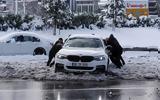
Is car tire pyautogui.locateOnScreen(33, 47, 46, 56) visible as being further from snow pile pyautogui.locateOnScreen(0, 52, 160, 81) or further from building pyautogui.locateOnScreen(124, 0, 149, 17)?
building pyautogui.locateOnScreen(124, 0, 149, 17)

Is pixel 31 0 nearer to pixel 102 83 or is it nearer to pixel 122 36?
pixel 122 36

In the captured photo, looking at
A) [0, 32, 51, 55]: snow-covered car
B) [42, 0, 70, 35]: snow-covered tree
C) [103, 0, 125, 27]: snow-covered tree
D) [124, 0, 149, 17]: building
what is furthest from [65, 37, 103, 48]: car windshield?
[124, 0, 149, 17]: building

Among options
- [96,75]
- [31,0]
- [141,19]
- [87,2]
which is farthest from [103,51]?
[87,2]

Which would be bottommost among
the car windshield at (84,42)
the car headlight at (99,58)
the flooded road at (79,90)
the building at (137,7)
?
the flooded road at (79,90)

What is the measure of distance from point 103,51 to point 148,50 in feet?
44.3

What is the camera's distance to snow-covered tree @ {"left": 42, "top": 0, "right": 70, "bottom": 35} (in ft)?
164

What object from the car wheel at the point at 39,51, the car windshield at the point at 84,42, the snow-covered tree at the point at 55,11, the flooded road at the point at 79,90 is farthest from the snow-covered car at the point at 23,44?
the snow-covered tree at the point at 55,11

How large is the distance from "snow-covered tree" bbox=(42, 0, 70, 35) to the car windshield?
103ft

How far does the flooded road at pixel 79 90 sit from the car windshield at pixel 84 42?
2304mm

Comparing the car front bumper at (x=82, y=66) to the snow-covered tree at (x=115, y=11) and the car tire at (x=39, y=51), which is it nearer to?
the car tire at (x=39, y=51)

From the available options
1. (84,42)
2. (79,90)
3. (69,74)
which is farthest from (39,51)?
(79,90)

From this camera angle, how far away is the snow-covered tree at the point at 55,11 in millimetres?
49906

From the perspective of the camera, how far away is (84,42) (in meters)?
18.2

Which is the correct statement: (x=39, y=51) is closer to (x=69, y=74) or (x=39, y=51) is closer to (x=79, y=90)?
(x=69, y=74)
